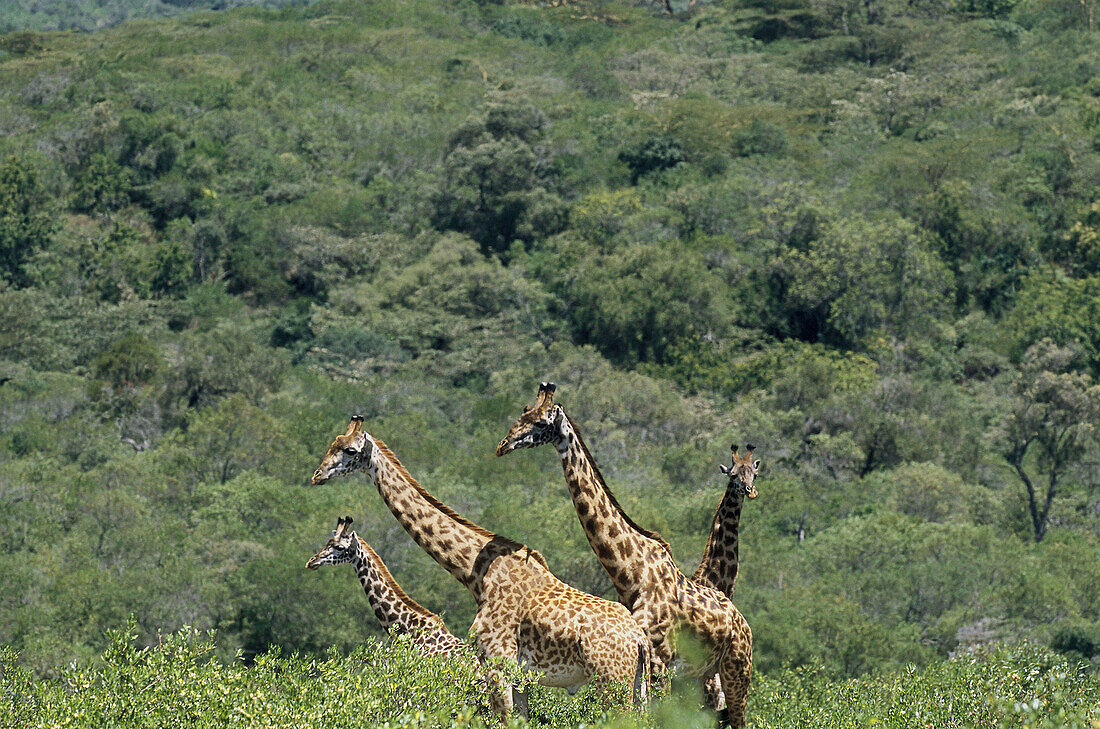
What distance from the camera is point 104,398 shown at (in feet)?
146

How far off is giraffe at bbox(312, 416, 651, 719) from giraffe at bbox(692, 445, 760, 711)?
923mm

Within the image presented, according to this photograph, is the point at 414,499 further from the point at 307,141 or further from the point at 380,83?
the point at 380,83

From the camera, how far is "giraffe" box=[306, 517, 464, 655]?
1173 cm

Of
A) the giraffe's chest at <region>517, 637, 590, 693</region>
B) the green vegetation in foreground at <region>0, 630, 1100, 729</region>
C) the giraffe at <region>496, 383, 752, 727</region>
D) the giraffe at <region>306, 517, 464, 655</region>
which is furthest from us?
the giraffe at <region>306, 517, 464, 655</region>

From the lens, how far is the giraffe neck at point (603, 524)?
1074 centimetres

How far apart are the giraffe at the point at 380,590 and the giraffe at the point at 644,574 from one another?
66.0 inches

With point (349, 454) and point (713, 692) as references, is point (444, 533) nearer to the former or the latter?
point (349, 454)

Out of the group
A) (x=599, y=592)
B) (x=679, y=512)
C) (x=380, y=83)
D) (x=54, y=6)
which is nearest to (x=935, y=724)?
(x=599, y=592)

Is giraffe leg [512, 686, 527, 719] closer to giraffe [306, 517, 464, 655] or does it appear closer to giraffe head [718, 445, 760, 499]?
giraffe [306, 517, 464, 655]

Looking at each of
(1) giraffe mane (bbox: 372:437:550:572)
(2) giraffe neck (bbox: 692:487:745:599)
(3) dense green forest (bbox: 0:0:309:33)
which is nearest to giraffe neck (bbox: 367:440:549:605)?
(1) giraffe mane (bbox: 372:437:550:572)

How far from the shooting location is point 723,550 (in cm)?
1151

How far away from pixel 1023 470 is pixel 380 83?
42.5 metres

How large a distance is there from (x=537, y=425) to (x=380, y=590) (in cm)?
238

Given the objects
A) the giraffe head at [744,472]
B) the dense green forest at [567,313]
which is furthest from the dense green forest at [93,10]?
the giraffe head at [744,472]
